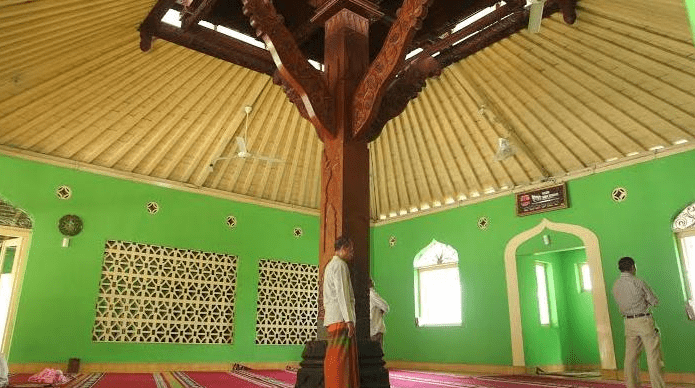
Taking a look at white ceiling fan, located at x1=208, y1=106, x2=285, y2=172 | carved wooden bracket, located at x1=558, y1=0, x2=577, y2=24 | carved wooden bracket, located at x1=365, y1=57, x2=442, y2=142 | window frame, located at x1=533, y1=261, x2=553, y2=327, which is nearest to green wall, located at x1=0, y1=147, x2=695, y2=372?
window frame, located at x1=533, y1=261, x2=553, y2=327

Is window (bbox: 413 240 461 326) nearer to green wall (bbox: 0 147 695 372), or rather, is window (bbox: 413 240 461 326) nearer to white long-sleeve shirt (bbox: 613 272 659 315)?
green wall (bbox: 0 147 695 372)

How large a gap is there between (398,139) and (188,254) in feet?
12.5

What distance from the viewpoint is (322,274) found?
12.0ft

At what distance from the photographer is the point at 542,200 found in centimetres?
748

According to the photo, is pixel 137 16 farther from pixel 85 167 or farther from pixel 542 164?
pixel 542 164

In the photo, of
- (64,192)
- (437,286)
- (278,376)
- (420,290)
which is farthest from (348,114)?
(420,290)

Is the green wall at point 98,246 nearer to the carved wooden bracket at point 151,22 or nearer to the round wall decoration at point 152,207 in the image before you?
the round wall decoration at point 152,207

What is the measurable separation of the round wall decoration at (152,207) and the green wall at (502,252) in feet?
13.6

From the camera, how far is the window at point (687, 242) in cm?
612

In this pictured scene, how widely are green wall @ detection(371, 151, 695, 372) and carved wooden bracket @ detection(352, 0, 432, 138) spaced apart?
4508mm

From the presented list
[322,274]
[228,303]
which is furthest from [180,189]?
[322,274]

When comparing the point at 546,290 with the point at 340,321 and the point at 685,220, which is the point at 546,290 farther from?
the point at 340,321

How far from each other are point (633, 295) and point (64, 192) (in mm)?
7047

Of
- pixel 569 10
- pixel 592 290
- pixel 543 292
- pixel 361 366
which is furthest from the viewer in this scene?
pixel 543 292
